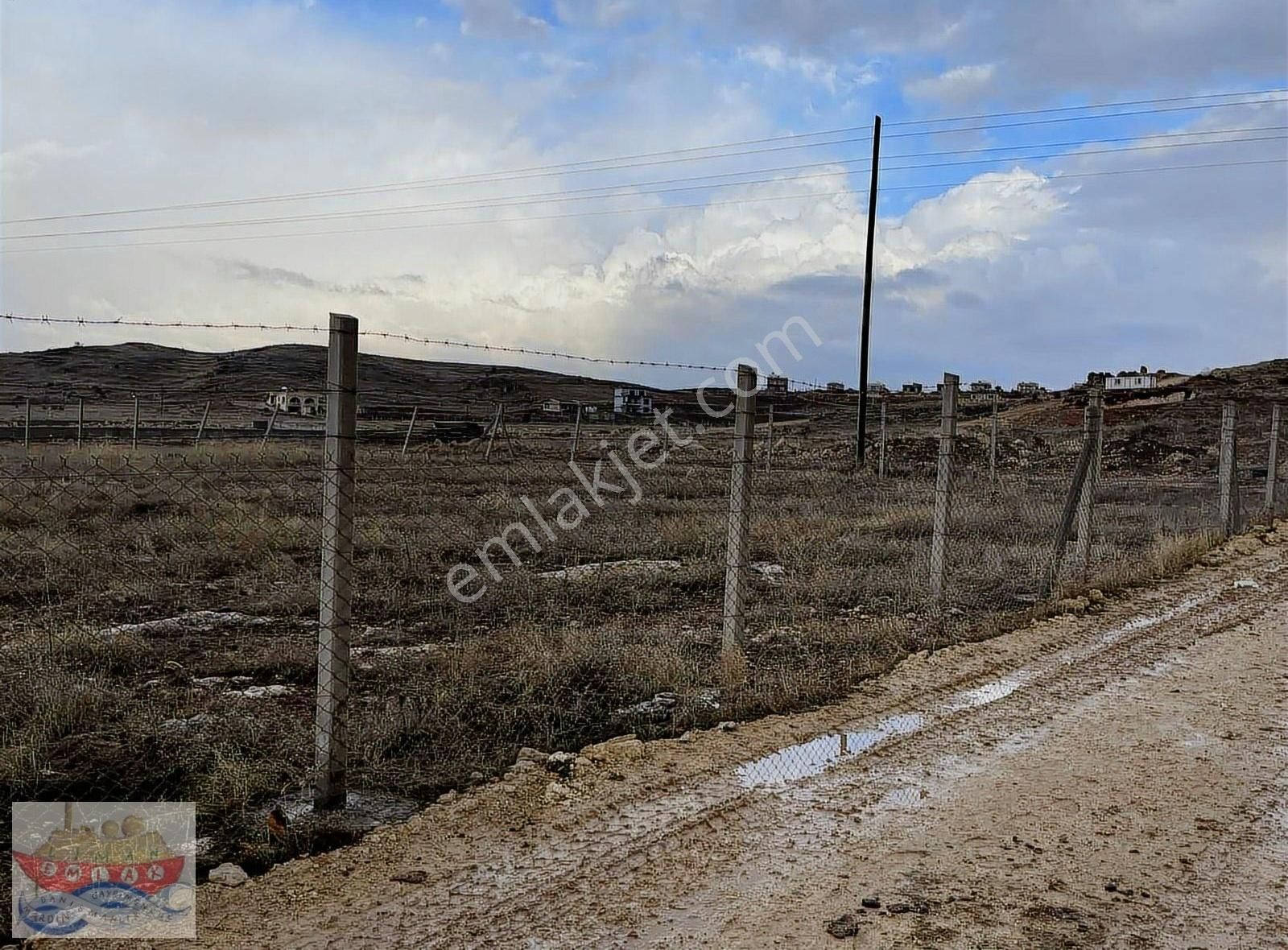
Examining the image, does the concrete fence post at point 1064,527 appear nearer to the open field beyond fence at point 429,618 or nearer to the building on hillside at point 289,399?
the open field beyond fence at point 429,618

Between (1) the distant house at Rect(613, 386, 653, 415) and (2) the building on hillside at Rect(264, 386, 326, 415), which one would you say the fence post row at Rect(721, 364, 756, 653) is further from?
(1) the distant house at Rect(613, 386, 653, 415)

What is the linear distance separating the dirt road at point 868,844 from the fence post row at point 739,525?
995 mm

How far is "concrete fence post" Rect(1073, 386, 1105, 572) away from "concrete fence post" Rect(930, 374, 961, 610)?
1.97 metres

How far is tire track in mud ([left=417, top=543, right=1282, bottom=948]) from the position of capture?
3422 mm

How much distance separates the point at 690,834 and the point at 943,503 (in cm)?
539

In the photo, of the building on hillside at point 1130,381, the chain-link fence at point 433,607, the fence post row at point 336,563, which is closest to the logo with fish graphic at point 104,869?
the chain-link fence at point 433,607

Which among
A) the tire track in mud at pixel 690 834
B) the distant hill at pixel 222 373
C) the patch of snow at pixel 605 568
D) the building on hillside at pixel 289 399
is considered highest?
the distant hill at pixel 222 373

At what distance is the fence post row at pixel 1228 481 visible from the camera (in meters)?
13.3

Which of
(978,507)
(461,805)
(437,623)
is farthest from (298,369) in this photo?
(461,805)

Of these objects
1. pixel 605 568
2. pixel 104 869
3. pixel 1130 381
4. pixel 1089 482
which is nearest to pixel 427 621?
pixel 605 568

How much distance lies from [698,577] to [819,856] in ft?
19.3

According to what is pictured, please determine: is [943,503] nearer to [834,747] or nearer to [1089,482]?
[1089,482]

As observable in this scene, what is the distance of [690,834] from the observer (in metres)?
4.14

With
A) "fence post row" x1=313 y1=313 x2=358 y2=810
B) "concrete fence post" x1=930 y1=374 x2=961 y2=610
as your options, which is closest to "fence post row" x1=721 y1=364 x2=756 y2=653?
"concrete fence post" x1=930 y1=374 x2=961 y2=610
